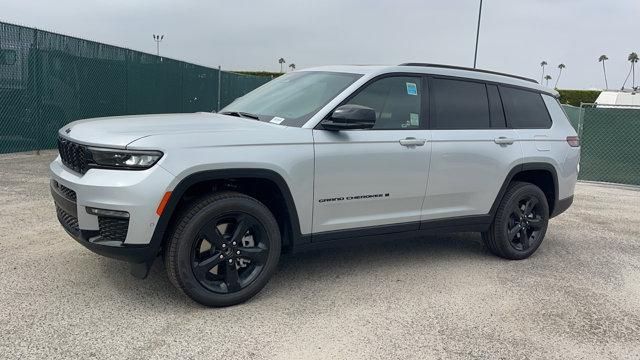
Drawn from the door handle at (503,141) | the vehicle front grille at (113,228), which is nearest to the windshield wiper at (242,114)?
the vehicle front grille at (113,228)

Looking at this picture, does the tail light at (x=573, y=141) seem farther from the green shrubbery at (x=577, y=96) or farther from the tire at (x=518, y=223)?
the green shrubbery at (x=577, y=96)

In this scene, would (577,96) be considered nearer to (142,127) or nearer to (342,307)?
(342,307)

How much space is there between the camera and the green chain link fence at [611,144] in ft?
35.0

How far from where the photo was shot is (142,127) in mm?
3535

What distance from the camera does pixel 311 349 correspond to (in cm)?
324

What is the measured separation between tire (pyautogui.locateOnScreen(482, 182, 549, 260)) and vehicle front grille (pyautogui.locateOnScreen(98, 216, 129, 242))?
338 centimetres

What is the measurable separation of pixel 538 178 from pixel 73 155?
435 cm

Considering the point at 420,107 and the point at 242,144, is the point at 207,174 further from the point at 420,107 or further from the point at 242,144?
the point at 420,107

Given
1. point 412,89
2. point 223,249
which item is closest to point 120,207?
point 223,249

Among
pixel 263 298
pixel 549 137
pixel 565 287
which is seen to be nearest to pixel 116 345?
pixel 263 298

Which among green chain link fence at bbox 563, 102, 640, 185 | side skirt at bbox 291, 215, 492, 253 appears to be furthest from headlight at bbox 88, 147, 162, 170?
green chain link fence at bbox 563, 102, 640, 185

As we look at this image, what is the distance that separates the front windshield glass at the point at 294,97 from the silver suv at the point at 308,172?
0.02 metres

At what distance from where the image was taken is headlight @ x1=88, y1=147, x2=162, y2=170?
10.8 feet

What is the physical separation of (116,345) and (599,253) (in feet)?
16.1
